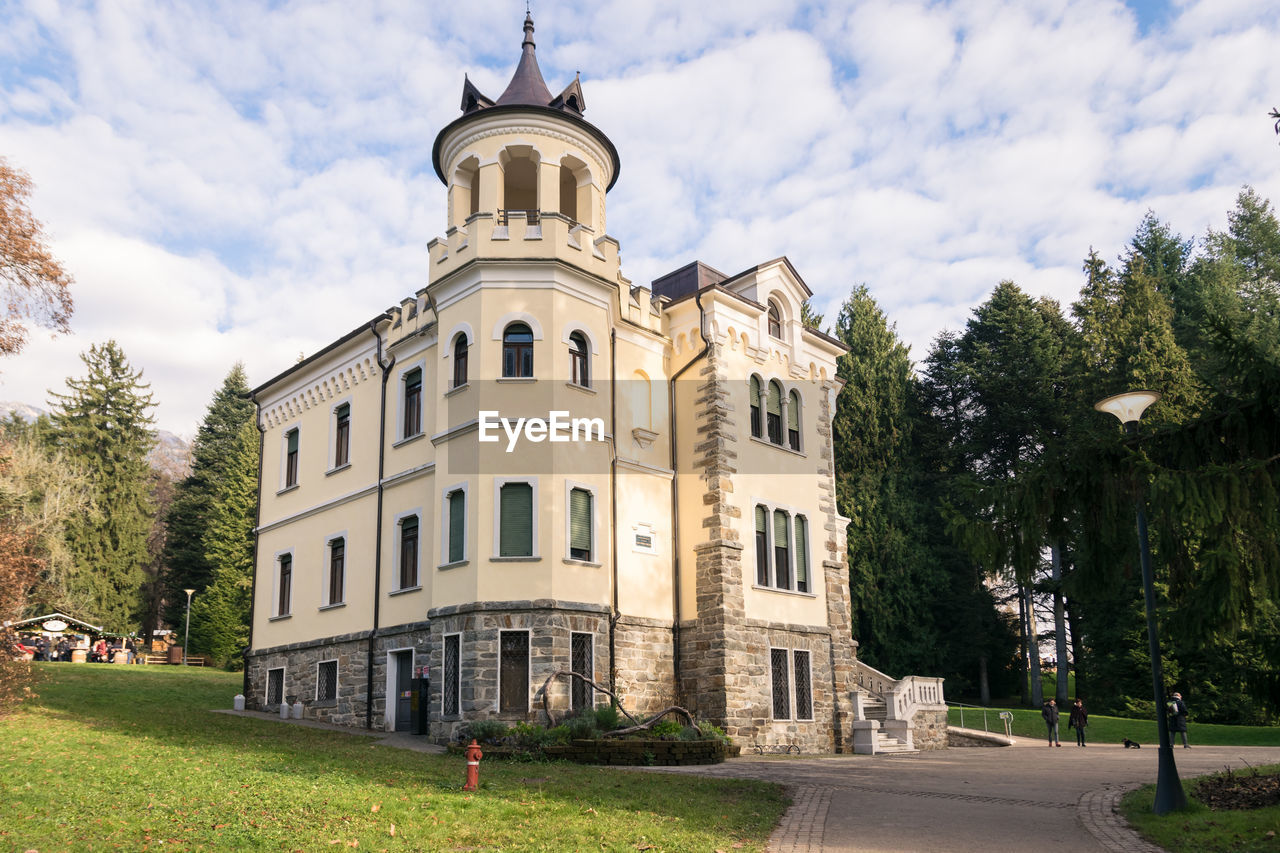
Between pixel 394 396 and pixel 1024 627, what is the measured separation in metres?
32.5

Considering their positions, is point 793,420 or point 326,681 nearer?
point 326,681

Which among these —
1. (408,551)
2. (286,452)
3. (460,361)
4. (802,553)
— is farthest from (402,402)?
(802,553)

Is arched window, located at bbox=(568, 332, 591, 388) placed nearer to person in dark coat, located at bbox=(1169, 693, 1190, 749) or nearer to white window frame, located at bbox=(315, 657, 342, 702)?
white window frame, located at bbox=(315, 657, 342, 702)

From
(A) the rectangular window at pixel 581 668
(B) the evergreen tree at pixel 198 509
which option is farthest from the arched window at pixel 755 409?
(B) the evergreen tree at pixel 198 509

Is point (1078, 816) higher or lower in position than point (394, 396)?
lower

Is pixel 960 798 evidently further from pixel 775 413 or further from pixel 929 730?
pixel 929 730

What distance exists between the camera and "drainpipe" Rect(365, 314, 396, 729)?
75.8 ft

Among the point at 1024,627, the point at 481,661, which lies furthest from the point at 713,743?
the point at 1024,627

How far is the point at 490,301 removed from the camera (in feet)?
70.5

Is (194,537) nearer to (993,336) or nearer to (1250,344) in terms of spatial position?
(993,336)

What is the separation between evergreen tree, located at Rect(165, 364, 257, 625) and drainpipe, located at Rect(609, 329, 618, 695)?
3520 centimetres

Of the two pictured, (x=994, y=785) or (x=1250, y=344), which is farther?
(x=994, y=785)

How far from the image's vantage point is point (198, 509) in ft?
185

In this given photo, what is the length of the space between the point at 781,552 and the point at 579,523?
616 cm
